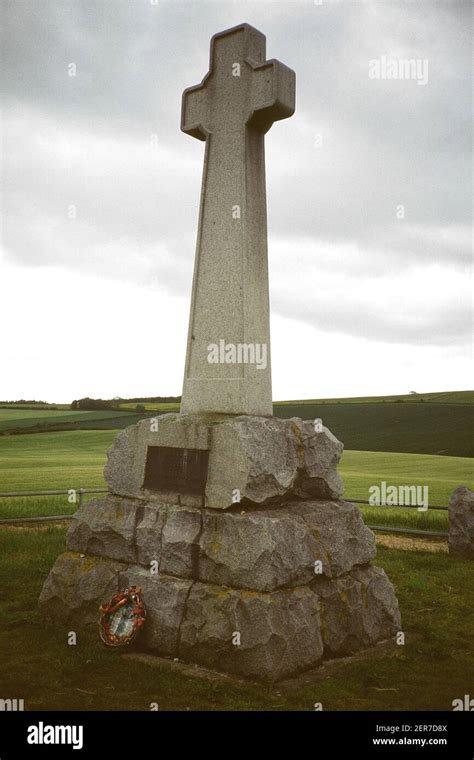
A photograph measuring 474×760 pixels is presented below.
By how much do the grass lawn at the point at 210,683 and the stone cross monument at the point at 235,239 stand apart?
2635 millimetres

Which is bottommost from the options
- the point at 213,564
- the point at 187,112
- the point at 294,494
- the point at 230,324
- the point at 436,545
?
the point at 436,545

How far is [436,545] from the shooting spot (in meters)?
12.6

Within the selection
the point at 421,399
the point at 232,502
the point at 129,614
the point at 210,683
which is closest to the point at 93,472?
the point at 129,614

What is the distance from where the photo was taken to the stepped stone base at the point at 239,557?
5.67 m

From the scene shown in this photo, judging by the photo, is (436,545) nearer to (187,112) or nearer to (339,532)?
(339,532)

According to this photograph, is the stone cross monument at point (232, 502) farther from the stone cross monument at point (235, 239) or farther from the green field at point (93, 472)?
the green field at point (93, 472)

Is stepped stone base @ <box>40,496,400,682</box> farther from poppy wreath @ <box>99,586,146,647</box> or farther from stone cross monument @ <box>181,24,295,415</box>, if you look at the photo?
stone cross monument @ <box>181,24,295,415</box>

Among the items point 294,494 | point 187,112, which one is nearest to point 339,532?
point 294,494

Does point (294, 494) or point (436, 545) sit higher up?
point (294, 494)

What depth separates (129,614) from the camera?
20.2ft

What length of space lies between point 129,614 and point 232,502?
1.51m

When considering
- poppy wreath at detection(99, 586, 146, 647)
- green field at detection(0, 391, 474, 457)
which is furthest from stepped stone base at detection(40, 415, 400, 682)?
green field at detection(0, 391, 474, 457)

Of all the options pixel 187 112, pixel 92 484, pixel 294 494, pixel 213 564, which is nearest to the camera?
pixel 213 564

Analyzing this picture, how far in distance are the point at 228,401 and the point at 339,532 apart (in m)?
1.80
